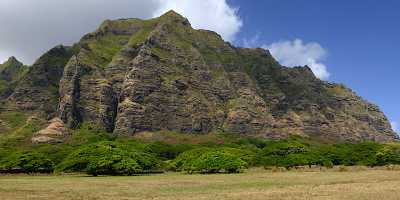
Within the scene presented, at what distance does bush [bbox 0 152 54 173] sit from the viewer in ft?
377

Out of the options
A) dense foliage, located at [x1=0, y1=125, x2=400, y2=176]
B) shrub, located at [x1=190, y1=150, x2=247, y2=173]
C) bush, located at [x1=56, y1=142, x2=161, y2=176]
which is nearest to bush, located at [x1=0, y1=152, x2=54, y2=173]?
dense foliage, located at [x1=0, y1=125, x2=400, y2=176]

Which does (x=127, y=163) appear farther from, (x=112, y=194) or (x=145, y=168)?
(x=112, y=194)

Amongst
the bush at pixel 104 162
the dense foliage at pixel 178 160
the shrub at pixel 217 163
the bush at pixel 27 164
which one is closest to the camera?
the bush at pixel 104 162

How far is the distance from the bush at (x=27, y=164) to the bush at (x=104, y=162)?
12426 millimetres

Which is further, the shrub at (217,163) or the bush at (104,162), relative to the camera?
the shrub at (217,163)

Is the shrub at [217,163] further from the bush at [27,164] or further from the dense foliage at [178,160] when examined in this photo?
the bush at [27,164]

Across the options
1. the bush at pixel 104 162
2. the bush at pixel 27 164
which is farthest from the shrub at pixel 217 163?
the bush at pixel 27 164

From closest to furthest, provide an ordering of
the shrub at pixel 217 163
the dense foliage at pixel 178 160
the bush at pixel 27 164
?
the dense foliage at pixel 178 160, the shrub at pixel 217 163, the bush at pixel 27 164

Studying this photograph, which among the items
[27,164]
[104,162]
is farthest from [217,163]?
[27,164]

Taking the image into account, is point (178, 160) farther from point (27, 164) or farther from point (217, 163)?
point (27, 164)

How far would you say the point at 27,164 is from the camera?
115 m

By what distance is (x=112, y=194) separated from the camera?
163ft

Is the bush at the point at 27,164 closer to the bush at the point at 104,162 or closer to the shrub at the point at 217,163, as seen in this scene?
the bush at the point at 104,162

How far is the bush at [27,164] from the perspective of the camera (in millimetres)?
114875
